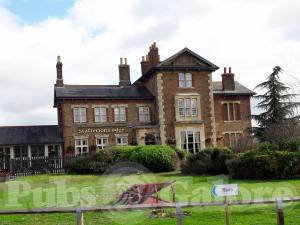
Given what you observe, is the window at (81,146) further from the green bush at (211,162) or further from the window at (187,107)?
the green bush at (211,162)

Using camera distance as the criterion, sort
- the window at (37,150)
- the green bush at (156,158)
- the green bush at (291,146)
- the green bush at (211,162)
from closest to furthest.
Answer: the green bush at (291,146)
the green bush at (211,162)
the green bush at (156,158)
the window at (37,150)

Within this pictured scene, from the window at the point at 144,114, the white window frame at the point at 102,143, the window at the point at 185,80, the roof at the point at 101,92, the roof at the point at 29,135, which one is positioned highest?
the window at the point at 185,80

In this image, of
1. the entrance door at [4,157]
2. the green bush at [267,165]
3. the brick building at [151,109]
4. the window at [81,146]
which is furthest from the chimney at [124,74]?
the green bush at [267,165]

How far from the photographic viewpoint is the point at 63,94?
135 feet

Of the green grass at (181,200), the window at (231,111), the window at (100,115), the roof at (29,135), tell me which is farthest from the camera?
the window at (231,111)

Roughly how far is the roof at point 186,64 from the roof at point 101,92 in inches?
81.0

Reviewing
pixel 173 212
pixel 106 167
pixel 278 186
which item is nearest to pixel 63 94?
pixel 106 167

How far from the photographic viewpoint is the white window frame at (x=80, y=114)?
4125cm

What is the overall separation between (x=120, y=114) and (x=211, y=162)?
58.1 ft

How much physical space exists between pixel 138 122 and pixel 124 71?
18.5ft

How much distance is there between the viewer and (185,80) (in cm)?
4344

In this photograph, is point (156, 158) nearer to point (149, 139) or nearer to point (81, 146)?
point (149, 139)

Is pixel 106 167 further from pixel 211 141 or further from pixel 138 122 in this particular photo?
pixel 211 141

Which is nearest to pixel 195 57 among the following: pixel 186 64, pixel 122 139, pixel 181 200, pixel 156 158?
pixel 186 64
